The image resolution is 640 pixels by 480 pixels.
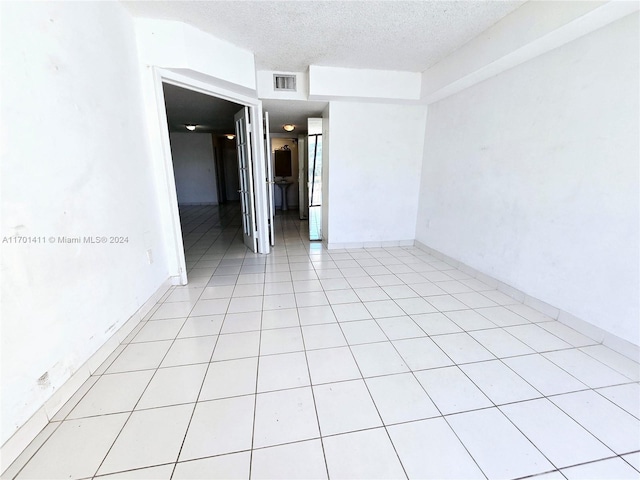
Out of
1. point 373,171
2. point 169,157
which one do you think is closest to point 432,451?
point 169,157

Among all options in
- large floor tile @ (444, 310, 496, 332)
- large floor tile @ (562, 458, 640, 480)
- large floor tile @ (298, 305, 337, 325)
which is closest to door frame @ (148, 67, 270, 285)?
large floor tile @ (298, 305, 337, 325)

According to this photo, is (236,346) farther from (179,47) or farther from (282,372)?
(179,47)

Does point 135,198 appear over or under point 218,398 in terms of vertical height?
over

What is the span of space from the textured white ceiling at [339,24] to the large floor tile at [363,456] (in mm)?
3076

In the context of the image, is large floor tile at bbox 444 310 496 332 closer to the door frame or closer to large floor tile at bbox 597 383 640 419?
large floor tile at bbox 597 383 640 419

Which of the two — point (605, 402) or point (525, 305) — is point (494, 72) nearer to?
point (525, 305)

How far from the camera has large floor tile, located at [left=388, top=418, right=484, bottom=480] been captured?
1163 millimetres

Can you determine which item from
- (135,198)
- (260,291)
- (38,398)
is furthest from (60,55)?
(260,291)

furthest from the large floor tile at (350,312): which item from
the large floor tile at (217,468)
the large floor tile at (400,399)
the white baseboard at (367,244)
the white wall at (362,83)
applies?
the white wall at (362,83)

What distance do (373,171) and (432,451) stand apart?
3763 mm

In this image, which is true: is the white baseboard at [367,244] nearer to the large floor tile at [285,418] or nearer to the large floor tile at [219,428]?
the large floor tile at [285,418]

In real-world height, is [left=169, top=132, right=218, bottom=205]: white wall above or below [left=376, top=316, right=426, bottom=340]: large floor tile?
above

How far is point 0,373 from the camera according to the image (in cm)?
116

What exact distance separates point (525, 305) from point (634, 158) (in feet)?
4.86
